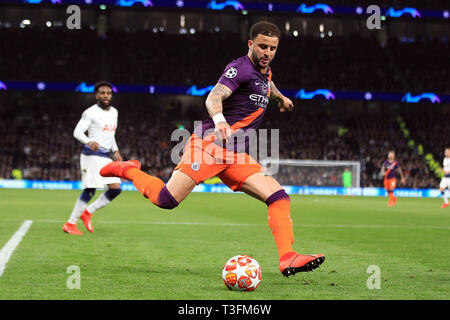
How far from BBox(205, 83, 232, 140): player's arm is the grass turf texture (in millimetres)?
1299

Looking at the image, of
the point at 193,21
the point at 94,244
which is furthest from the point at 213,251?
the point at 193,21

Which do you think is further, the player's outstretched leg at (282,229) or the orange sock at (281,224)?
the orange sock at (281,224)

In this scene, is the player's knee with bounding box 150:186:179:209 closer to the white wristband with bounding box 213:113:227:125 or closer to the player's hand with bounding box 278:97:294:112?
the white wristband with bounding box 213:113:227:125

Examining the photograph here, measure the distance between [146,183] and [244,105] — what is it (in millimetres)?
1202

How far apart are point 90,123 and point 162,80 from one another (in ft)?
84.9

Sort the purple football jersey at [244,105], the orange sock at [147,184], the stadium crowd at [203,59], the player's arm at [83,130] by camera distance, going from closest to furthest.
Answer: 1. the purple football jersey at [244,105]
2. the orange sock at [147,184]
3. the player's arm at [83,130]
4. the stadium crowd at [203,59]

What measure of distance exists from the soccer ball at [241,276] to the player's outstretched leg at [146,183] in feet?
2.68

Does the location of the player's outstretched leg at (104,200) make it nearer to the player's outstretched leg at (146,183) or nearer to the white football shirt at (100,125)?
the white football shirt at (100,125)

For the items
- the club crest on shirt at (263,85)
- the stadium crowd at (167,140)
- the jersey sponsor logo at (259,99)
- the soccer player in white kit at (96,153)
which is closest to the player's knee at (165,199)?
the jersey sponsor logo at (259,99)

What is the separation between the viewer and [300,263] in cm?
519

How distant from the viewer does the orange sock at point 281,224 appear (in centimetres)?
551

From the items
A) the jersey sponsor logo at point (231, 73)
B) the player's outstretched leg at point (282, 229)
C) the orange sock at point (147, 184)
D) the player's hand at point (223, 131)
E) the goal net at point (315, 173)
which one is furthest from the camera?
the goal net at point (315, 173)

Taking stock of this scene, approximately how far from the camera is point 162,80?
3528cm
